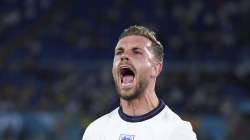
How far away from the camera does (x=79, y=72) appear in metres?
14.0

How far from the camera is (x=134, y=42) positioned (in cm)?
368

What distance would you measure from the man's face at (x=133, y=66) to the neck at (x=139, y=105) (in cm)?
5

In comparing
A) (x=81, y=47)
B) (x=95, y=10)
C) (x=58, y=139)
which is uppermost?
(x=95, y=10)

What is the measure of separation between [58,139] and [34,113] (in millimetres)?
828

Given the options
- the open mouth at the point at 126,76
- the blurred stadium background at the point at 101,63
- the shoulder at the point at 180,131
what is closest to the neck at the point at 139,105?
the open mouth at the point at 126,76

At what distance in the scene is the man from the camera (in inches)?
139

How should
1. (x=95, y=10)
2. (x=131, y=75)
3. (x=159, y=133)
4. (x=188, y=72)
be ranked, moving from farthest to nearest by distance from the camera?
(x=95, y=10) < (x=188, y=72) < (x=131, y=75) < (x=159, y=133)

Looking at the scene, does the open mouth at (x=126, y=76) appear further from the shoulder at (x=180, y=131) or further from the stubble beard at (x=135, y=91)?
the shoulder at (x=180, y=131)

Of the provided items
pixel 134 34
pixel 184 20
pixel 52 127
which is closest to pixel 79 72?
pixel 52 127

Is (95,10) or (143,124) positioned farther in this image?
(95,10)

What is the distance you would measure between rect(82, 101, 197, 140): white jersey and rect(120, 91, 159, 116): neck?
30mm

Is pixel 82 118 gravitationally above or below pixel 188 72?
below

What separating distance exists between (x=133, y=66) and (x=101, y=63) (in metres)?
10.7

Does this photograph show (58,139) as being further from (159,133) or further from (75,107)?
(159,133)
